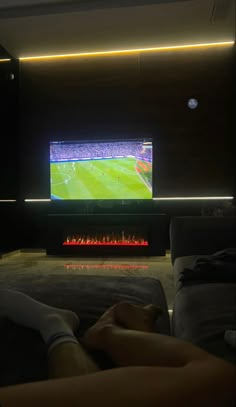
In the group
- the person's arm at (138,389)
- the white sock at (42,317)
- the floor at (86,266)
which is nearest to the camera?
the person's arm at (138,389)

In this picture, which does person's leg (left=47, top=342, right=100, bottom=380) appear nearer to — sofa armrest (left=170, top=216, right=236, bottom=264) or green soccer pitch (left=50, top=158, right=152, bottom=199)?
sofa armrest (left=170, top=216, right=236, bottom=264)

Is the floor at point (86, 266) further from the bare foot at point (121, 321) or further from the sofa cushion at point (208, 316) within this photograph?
the bare foot at point (121, 321)

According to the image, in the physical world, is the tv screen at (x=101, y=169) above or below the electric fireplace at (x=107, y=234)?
above

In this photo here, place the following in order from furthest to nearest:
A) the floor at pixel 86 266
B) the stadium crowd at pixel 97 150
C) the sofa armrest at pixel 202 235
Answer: the stadium crowd at pixel 97 150, the floor at pixel 86 266, the sofa armrest at pixel 202 235

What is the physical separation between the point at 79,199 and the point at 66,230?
1.44 ft

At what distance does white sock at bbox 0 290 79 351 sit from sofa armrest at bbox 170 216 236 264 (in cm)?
122

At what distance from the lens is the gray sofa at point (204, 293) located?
35.5 inches

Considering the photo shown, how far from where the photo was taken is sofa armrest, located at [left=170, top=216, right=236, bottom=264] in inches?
78.5

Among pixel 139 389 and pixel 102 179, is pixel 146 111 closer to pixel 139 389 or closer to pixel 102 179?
pixel 102 179

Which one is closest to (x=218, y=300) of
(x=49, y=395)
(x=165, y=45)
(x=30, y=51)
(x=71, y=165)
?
(x=49, y=395)

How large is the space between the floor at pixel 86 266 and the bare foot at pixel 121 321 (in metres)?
1.91

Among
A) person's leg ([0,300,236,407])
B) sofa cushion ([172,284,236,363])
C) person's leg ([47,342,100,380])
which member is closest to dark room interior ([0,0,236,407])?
sofa cushion ([172,284,236,363])

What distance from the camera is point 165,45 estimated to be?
4230 mm

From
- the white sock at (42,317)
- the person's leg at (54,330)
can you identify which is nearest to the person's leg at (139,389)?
the person's leg at (54,330)
